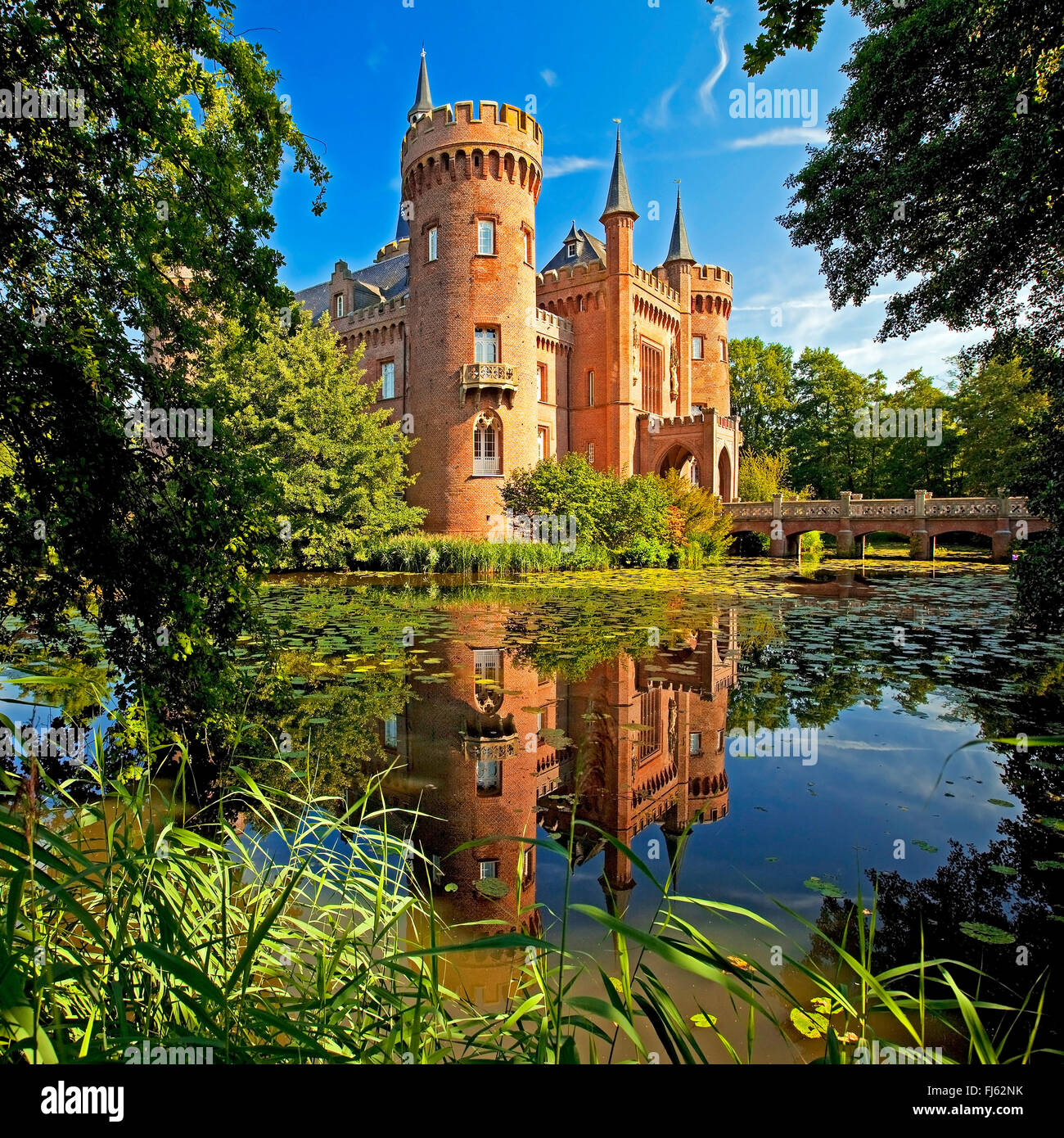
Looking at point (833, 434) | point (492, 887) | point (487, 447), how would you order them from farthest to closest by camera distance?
point (833, 434), point (487, 447), point (492, 887)

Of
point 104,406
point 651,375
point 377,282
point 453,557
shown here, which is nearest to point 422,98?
point 377,282

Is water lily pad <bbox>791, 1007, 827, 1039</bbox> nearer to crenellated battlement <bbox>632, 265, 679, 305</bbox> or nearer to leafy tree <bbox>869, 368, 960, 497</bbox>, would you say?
crenellated battlement <bbox>632, 265, 679, 305</bbox>

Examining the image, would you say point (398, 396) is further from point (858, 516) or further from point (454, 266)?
point (858, 516)

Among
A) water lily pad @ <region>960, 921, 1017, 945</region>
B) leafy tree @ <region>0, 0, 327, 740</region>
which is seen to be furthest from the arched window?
water lily pad @ <region>960, 921, 1017, 945</region>

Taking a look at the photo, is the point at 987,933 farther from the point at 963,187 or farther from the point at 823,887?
the point at 963,187

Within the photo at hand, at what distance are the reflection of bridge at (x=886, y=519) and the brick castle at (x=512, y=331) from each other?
2780mm

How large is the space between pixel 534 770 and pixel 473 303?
21.8m

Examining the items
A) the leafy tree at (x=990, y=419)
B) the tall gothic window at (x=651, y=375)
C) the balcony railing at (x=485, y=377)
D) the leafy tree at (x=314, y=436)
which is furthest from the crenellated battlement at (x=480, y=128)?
the leafy tree at (x=990, y=419)

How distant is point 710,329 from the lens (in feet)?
116

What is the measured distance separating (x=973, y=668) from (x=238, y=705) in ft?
24.7

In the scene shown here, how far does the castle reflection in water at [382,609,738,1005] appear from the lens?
9.64 ft

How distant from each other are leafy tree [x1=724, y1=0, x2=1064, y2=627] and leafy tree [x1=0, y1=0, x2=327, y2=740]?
6.69 m

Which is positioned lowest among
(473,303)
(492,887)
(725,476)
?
(492,887)
